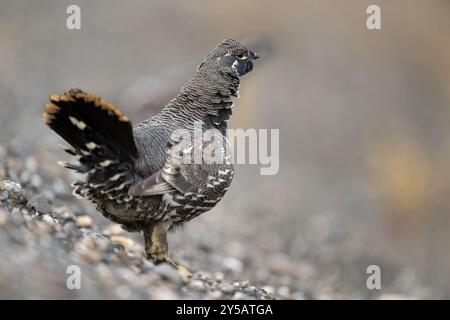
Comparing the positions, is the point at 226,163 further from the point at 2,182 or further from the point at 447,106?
the point at 447,106

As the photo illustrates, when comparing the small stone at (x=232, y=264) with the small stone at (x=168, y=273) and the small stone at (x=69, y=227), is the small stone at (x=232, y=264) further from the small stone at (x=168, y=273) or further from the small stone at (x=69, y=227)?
the small stone at (x=168, y=273)

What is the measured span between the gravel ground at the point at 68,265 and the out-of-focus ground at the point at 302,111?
2.41 meters

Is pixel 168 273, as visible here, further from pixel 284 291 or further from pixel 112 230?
pixel 284 291

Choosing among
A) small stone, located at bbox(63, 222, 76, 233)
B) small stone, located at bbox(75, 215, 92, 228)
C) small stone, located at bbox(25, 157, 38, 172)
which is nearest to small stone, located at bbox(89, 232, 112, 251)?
small stone, located at bbox(63, 222, 76, 233)

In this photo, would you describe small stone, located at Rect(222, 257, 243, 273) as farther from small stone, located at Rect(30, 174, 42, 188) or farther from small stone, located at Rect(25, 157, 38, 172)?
small stone, located at Rect(25, 157, 38, 172)

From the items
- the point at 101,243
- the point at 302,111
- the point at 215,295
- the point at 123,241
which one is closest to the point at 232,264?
the point at 123,241

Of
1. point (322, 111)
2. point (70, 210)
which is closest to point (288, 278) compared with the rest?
point (70, 210)

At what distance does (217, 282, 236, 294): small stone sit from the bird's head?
9.68 feet

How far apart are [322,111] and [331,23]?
8.87 ft

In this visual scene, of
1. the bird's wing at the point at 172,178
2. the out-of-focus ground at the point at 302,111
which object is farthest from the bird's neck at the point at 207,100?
the out-of-focus ground at the point at 302,111

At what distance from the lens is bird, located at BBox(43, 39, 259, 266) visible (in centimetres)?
691

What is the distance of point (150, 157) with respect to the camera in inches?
300

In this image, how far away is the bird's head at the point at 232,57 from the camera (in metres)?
8.99

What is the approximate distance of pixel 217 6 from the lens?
65.4ft
